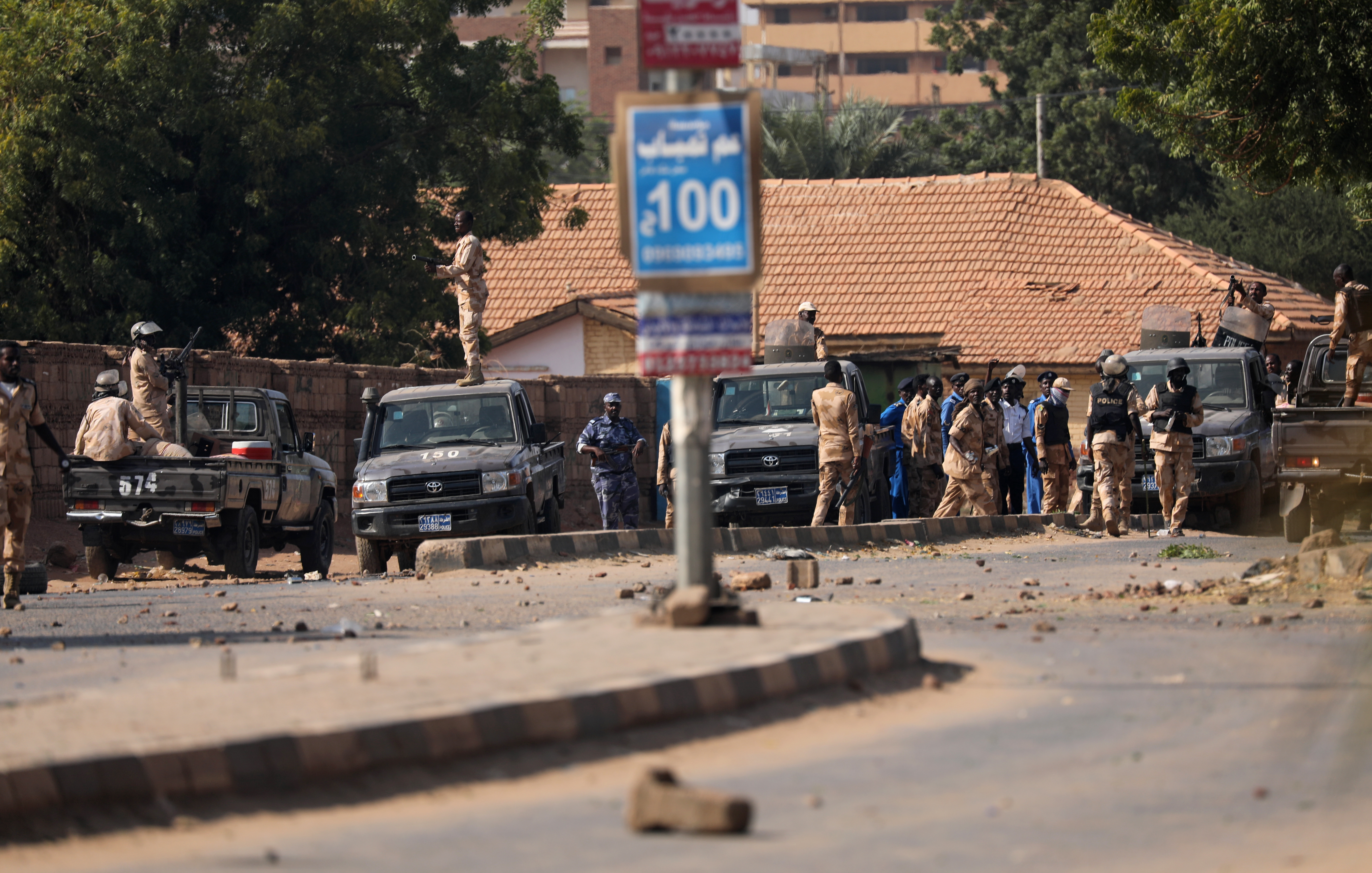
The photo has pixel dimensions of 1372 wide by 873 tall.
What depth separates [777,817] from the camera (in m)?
4.96

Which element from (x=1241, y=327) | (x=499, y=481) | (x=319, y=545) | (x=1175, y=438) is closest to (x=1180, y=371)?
(x=1175, y=438)

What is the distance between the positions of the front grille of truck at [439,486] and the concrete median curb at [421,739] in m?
10.4

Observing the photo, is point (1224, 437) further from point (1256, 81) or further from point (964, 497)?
point (1256, 81)

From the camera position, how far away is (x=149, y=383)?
17562 mm

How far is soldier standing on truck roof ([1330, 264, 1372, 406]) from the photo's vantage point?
15.9m

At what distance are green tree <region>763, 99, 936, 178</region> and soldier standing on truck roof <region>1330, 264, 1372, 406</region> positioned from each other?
4113 cm

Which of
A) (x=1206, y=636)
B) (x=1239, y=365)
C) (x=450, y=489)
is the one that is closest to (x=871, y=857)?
(x=1206, y=636)

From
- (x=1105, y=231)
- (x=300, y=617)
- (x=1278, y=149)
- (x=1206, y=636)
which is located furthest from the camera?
Result: (x=1105, y=231)

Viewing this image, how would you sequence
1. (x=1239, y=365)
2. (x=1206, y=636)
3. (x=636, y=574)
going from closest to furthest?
(x=1206, y=636)
(x=636, y=574)
(x=1239, y=365)

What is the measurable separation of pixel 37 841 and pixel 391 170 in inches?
990

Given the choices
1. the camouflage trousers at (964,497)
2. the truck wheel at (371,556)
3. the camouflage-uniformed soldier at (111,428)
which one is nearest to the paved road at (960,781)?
the camouflage-uniformed soldier at (111,428)

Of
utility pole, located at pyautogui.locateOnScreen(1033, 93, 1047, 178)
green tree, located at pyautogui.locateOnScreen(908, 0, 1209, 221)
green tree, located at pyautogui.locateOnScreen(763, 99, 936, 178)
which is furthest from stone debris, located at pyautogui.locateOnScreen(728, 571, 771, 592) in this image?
green tree, located at pyautogui.locateOnScreen(763, 99, 936, 178)

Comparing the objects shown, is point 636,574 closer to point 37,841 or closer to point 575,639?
point 575,639

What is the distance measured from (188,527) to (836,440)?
7021mm
